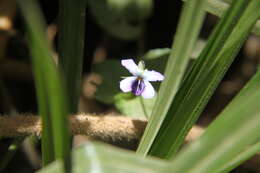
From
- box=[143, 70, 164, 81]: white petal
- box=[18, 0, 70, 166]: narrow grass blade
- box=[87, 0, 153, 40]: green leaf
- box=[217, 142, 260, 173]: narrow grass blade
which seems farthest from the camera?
box=[87, 0, 153, 40]: green leaf

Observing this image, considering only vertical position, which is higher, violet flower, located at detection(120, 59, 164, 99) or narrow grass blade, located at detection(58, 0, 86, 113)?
narrow grass blade, located at detection(58, 0, 86, 113)

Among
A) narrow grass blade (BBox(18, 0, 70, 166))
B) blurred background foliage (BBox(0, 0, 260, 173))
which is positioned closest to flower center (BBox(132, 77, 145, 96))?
narrow grass blade (BBox(18, 0, 70, 166))

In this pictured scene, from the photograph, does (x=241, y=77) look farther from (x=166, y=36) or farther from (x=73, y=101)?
(x=73, y=101)

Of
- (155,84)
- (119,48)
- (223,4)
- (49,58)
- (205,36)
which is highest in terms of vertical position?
(49,58)

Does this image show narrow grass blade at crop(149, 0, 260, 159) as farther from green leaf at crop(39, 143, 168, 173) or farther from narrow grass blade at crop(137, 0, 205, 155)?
→ green leaf at crop(39, 143, 168, 173)

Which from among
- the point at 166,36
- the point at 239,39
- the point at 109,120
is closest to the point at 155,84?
the point at 109,120

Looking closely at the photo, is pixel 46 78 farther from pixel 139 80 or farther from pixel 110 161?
pixel 139 80

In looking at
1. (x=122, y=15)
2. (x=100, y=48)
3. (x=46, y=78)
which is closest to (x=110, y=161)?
(x=46, y=78)
